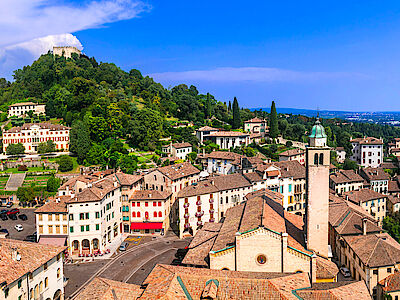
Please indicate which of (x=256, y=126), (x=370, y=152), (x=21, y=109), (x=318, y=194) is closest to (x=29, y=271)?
(x=318, y=194)

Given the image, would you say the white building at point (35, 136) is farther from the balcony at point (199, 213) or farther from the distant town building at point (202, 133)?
the balcony at point (199, 213)

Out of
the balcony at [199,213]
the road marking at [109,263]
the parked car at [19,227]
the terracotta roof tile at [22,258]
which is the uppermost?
the terracotta roof tile at [22,258]

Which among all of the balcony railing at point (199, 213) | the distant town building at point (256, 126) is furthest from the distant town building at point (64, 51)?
the balcony railing at point (199, 213)

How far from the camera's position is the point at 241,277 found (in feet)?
100

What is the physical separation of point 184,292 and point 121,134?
8035cm

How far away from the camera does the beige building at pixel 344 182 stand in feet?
258

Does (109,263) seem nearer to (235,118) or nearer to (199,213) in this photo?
(199,213)

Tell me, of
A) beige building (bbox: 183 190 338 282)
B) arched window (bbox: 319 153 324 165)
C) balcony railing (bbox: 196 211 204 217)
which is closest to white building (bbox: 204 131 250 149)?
balcony railing (bbox: 196 211 204 217)

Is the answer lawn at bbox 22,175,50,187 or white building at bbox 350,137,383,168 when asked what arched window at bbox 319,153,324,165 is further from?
white building at bbox 350,137,383,168

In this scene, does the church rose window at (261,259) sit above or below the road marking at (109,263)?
above

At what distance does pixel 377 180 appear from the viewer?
84.9 metres

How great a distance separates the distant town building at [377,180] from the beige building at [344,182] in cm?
365

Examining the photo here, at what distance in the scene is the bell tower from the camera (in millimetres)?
37906

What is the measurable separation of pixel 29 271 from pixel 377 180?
256ft
